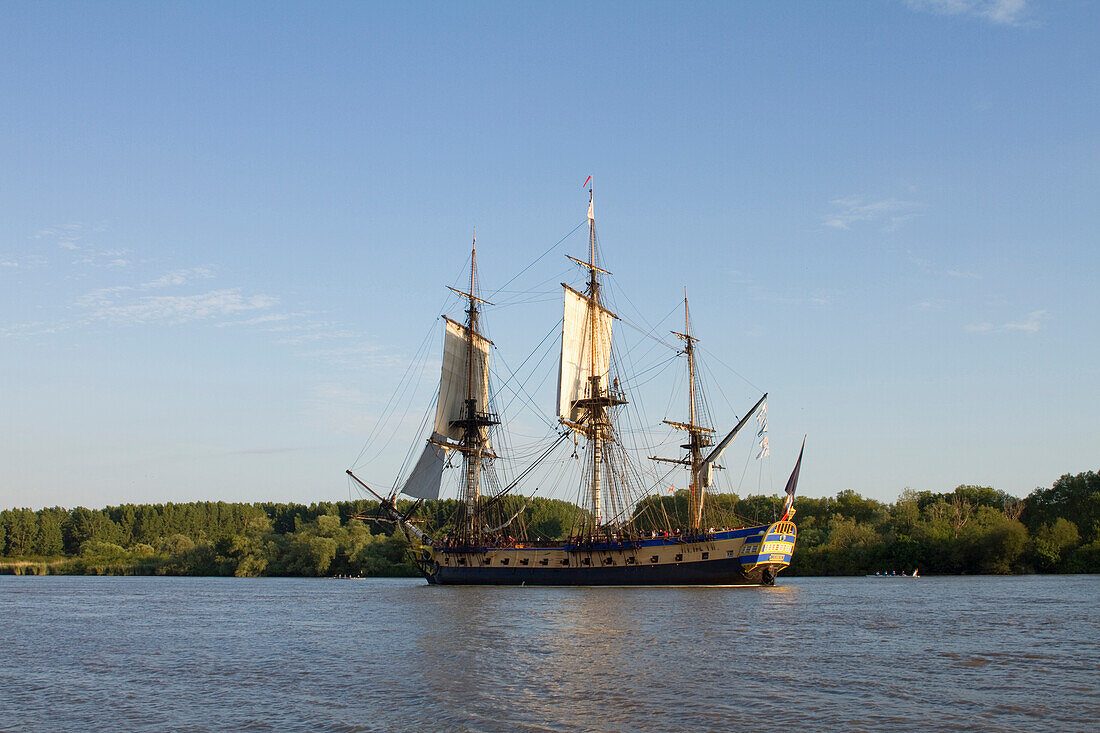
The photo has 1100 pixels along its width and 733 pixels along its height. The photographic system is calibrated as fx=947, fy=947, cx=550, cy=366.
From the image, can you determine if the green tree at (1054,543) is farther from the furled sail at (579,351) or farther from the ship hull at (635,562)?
the furled sail at (579,351)

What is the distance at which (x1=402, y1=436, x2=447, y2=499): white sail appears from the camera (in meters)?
92.9

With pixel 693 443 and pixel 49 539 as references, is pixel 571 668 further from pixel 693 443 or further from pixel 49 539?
pixel 49 539

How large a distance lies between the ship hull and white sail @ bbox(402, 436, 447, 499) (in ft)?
19.5

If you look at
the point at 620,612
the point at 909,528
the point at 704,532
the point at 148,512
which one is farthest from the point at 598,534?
the point at 148,512

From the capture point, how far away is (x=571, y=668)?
30516 millimetres

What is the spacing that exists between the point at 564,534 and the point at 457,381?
54291 mm

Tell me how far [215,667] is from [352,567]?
340 feet

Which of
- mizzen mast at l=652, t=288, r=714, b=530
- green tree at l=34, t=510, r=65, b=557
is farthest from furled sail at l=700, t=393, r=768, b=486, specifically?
green tree at l=34, t=510, r=65, b=557

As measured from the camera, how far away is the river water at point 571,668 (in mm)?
22516

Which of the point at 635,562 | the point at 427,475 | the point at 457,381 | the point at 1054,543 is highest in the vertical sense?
the point at 457,381

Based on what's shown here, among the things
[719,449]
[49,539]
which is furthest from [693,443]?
[49,539]

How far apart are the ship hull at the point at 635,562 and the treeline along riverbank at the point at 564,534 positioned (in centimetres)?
789

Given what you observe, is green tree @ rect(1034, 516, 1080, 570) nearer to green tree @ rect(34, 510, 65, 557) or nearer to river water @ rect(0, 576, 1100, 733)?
river water @ rect(0, 576, 1100, 733)

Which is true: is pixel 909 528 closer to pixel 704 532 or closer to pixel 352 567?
pixel 704 532
